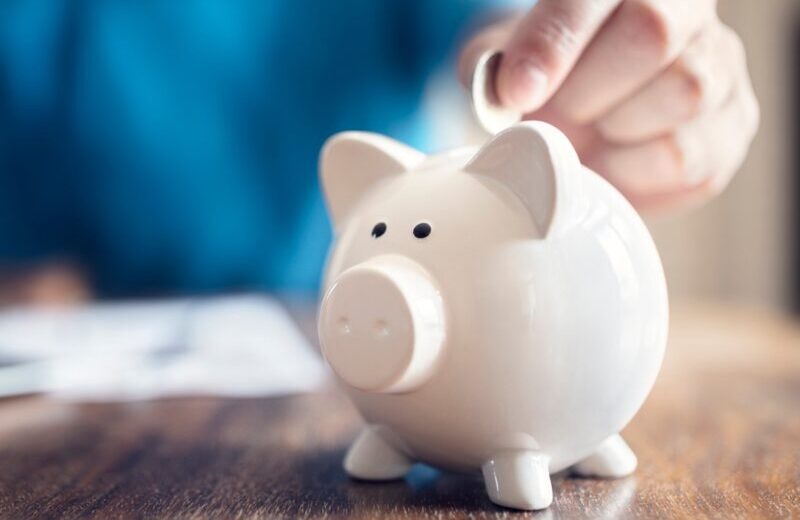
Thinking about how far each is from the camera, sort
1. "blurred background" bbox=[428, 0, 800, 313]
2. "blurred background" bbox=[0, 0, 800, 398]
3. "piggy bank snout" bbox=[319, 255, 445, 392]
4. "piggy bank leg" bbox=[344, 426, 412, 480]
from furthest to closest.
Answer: "blurred background" bbox=[428, 0, 800, 313] → "blurred background" bbox=[0, 0, 800, 398] → "piggy bank leg" bbox=[344, 426, 412, 480] → "piggy bank snout" bbox=[319, 255, 445, 392]

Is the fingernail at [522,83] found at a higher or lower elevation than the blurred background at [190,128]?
lower

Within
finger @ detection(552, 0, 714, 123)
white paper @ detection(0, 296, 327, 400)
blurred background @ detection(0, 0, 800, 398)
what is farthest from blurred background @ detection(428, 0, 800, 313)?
finger @ detection(552, 0, 714, 123)

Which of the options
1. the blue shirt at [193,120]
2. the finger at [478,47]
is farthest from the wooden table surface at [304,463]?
the blue shirt at [193,120]

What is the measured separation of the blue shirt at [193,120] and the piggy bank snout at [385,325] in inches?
54.0

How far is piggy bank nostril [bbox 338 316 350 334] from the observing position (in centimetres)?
49

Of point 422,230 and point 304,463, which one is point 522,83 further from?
point 304,463

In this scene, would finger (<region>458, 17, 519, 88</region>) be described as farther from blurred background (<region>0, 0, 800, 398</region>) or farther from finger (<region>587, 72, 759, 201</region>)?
blurred background (<region>0, 0, 800, 398</region>)

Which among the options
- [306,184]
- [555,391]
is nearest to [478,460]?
[555,391]

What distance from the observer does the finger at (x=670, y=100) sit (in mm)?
741

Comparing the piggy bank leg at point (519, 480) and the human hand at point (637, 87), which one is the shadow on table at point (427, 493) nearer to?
the piggy bank leg at point (519, 480)

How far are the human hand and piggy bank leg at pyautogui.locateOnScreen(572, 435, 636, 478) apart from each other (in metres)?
0.26

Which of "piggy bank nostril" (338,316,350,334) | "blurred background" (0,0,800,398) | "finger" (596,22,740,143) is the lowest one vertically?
"piggy bank nostril" (338,316,350,334)

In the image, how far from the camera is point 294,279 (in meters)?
1.93

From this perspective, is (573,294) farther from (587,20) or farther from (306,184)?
(306,184)
